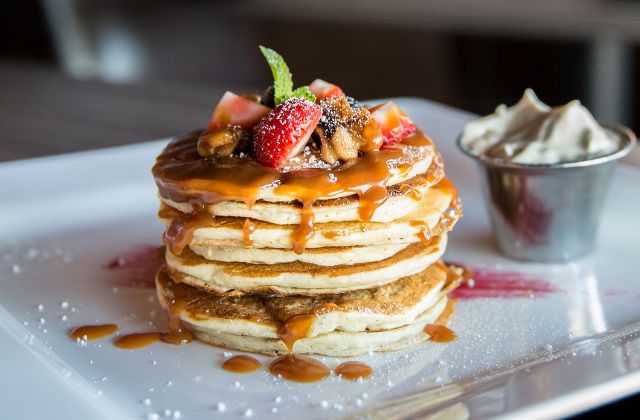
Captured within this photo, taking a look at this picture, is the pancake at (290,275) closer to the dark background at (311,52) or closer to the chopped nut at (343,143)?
the chopped nut at (343,143)

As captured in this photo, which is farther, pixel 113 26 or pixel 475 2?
pixel 113 26

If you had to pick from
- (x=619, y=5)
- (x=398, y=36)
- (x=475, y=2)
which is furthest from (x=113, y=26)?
(x=619, y=5)

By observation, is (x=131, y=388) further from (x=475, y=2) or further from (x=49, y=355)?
(x=475, y=2)

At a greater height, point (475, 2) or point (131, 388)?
point (131, 388)

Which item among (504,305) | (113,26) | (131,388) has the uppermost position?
(131,388)

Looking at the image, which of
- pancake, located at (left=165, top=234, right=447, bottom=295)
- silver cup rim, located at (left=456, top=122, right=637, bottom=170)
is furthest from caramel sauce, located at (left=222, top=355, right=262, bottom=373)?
silver cup rim, located at (left=456, top=122, right=637, bottom=170)

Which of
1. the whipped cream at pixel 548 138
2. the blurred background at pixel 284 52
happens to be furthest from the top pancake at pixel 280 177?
the blurred background at pixel 284 52

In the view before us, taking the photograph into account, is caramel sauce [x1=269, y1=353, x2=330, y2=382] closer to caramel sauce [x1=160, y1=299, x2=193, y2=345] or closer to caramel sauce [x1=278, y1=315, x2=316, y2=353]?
caramel sauce [x1=278, y1=315, x2=316, y2=353]
